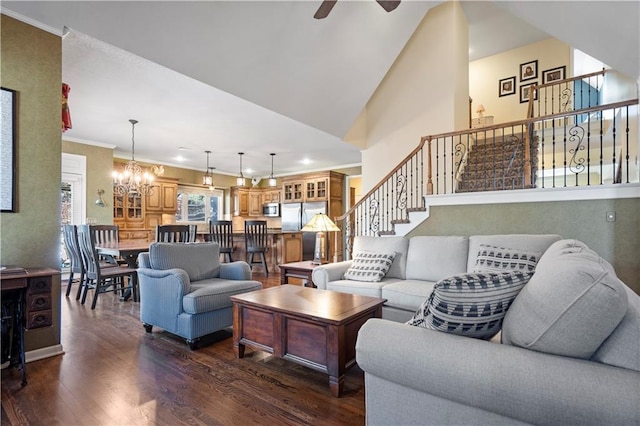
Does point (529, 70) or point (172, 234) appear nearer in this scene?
point (172, 234)

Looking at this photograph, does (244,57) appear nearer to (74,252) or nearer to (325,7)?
(325,7)

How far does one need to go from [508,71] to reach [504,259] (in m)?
6.77

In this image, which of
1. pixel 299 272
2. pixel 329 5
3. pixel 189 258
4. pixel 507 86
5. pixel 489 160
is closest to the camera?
pixel 329 5

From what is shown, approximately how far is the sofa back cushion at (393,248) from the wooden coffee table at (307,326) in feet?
3.67

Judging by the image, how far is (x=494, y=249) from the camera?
2.80 meters

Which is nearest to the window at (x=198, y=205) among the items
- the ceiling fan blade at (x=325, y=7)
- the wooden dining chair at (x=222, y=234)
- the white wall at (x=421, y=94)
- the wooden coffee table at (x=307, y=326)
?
the wooden dining chair at (x=222, y=234)

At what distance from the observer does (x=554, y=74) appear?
676cm

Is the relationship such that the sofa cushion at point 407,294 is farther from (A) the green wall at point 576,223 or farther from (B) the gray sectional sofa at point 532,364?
(B) the gray sectional sofa at point 532,364

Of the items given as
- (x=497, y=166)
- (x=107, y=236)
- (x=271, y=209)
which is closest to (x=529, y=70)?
(x=497, y=166)

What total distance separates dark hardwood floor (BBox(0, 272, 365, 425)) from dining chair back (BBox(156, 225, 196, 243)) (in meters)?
1.60

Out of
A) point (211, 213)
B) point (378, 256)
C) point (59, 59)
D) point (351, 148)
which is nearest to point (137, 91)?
point (59, 59)

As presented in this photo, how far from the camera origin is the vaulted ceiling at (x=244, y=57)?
2934 mm

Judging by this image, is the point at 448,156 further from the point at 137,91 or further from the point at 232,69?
the point at 137,91

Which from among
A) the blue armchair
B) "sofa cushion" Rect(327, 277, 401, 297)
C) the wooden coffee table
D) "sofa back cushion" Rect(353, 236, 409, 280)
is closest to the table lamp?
"sofa back cushion" Rect(353, 236, 409, 280)
